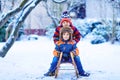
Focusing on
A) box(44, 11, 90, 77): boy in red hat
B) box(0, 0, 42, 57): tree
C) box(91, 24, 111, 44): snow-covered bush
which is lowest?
box(91, 24, 111, 44): snow-covered bush

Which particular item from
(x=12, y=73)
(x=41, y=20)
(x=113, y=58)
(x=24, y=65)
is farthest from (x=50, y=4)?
(x=12, y=73)

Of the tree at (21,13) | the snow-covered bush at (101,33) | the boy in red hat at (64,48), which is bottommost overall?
the snow-covered bush at (101,33)

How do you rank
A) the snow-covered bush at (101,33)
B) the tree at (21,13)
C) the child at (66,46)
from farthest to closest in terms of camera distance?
1. the snow-covered bush at (101,33)
2. the tree at (21,13)
3. the child at (66,46)

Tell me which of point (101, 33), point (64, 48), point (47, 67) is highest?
point (64, 48)

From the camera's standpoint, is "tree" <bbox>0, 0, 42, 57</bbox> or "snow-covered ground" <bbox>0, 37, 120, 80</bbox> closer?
"snow-covered ground" <bbox>0, 37, 120, 80</bbox>

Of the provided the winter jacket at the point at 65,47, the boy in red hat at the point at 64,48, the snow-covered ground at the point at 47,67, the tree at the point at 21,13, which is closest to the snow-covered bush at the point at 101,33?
the snow-covered ground at the point at 47,67

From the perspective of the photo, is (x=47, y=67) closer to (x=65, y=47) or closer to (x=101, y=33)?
(x=65, y=47)

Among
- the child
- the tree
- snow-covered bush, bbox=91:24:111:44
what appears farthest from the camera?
snow-covered bush, bbox=91:24:111:44

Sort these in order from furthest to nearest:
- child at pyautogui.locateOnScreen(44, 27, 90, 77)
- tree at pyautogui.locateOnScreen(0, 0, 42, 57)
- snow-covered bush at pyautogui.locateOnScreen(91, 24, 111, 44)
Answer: snow-covered bush at pyautogui.locateOnScreen(91, 24, 111, 44), tree at pyautogui.locateOnScreen(0, 0, 42, 57), child at pyautogui.locateOnScreen(44, 27, 90, 77)

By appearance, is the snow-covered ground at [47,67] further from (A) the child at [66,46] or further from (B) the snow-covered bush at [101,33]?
(B) the snow-covered bush at [101,33]

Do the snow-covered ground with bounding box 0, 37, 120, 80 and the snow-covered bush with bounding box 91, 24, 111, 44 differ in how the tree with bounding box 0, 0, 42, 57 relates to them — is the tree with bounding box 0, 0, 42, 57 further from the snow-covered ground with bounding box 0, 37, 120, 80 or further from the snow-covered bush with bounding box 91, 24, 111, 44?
the snow-covered bush with bounding box 91, 24, 111, 44

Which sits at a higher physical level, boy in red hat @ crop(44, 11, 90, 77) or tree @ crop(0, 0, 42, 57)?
tree @ crop(0, 0, 42, 57)

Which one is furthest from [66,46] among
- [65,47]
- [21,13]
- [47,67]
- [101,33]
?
[101,33]

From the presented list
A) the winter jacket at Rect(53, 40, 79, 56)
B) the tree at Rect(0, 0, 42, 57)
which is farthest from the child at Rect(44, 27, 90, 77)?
the tree at Rect(0, 0, 42, 57)
